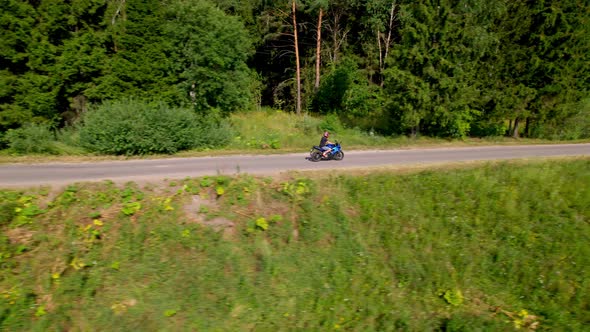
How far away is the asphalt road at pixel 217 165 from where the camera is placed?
37.9 ft

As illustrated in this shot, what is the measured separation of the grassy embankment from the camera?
1524cm

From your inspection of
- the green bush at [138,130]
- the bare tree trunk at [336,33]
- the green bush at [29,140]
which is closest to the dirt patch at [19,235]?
the green bush at [138,130]

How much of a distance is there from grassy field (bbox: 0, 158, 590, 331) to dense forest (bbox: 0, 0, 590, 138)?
9.06 m

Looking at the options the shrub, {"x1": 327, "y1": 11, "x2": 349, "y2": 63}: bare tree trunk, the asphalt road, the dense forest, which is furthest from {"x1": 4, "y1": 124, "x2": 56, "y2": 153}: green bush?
{"x1": 327, "y1": 11, "x2": 349, "y2": 63}: bare tree trunk

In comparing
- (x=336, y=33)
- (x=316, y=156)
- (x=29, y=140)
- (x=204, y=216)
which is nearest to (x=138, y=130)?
(x=29, y=140)

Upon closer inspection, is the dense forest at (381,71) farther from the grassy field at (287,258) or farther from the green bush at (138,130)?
the grassy field at (287,258)

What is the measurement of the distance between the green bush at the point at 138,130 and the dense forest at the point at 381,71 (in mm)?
2011

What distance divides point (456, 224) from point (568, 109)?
60.4ft

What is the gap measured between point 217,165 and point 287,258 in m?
5.82

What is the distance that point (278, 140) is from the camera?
18766mm

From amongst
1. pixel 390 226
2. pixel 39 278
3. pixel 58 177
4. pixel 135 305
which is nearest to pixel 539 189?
pixel 390 226

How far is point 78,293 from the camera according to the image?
26.2ft

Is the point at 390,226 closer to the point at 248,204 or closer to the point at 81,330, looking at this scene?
the point at 248,204

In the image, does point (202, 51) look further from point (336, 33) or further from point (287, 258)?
point (336, 33)
